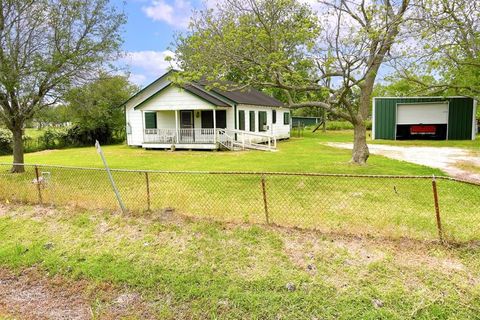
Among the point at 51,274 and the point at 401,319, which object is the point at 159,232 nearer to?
the point at 51,274

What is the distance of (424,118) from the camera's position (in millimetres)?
24453

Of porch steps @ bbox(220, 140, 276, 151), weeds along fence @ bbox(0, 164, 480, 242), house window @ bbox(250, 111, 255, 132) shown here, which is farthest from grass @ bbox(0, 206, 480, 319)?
house window @ bbox(250, 111, 255, 132)

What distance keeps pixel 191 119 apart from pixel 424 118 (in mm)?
15819

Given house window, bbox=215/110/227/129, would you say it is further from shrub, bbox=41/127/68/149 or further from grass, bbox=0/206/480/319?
grass, bbox=0/206/480/319

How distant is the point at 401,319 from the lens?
132 inches

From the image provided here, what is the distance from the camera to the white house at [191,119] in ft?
63.5

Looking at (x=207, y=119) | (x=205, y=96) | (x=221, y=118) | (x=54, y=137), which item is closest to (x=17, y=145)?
(x=205, y=96)

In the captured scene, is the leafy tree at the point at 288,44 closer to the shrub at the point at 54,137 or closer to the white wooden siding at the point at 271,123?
the white wooden siding at the point at 271,123

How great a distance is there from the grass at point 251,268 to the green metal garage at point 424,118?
22.2m

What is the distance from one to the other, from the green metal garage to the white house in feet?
28.6

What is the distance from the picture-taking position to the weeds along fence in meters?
5.39

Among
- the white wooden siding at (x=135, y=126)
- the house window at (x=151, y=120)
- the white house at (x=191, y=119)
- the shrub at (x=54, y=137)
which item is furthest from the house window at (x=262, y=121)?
the shrub at (x=54, y=137)

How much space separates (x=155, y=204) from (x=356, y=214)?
145 inches

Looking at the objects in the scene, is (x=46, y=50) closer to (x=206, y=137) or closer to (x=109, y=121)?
(x=206, y=137)
